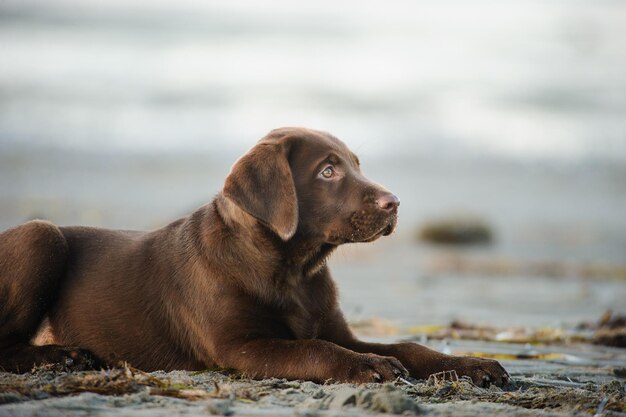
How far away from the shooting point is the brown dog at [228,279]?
606cm

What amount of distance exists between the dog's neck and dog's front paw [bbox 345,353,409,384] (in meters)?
0.91

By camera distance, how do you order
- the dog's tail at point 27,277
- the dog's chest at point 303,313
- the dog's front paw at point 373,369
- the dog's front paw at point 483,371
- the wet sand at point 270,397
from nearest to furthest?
the wet sand at point 270,397
the dog's front paw at point 373,369
the dog's front paw at point 483,371
the dog's chest at point 303,313
the dog's tail at point 27,277

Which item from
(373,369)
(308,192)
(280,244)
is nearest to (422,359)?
(373,369)

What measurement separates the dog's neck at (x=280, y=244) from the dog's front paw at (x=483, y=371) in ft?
3.71

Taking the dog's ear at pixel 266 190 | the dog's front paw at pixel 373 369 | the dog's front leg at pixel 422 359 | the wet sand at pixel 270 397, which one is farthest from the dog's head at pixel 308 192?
the wet sand at pixel 270 397

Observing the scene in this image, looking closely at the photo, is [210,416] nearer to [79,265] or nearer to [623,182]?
[79,265]

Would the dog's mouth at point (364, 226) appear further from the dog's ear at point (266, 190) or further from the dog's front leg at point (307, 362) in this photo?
the dog's front leg at point (307, 362)

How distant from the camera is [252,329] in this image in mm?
5988

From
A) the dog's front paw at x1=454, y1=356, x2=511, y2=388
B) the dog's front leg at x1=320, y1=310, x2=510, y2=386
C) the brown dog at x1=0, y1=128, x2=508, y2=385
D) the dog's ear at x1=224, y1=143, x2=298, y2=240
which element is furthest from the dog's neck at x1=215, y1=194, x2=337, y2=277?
the dog's front paw at x1=454, y1=356, x2=511, y2=388

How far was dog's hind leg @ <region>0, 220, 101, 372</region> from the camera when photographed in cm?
628

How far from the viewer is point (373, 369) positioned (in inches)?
218

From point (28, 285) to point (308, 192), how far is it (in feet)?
6.27

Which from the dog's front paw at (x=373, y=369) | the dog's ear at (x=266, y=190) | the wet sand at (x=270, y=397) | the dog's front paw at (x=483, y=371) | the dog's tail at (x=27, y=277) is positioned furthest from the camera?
the dog's tail at (x=27, y=277)

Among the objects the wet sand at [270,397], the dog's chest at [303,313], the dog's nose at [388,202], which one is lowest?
the wet sand at [270,397]
